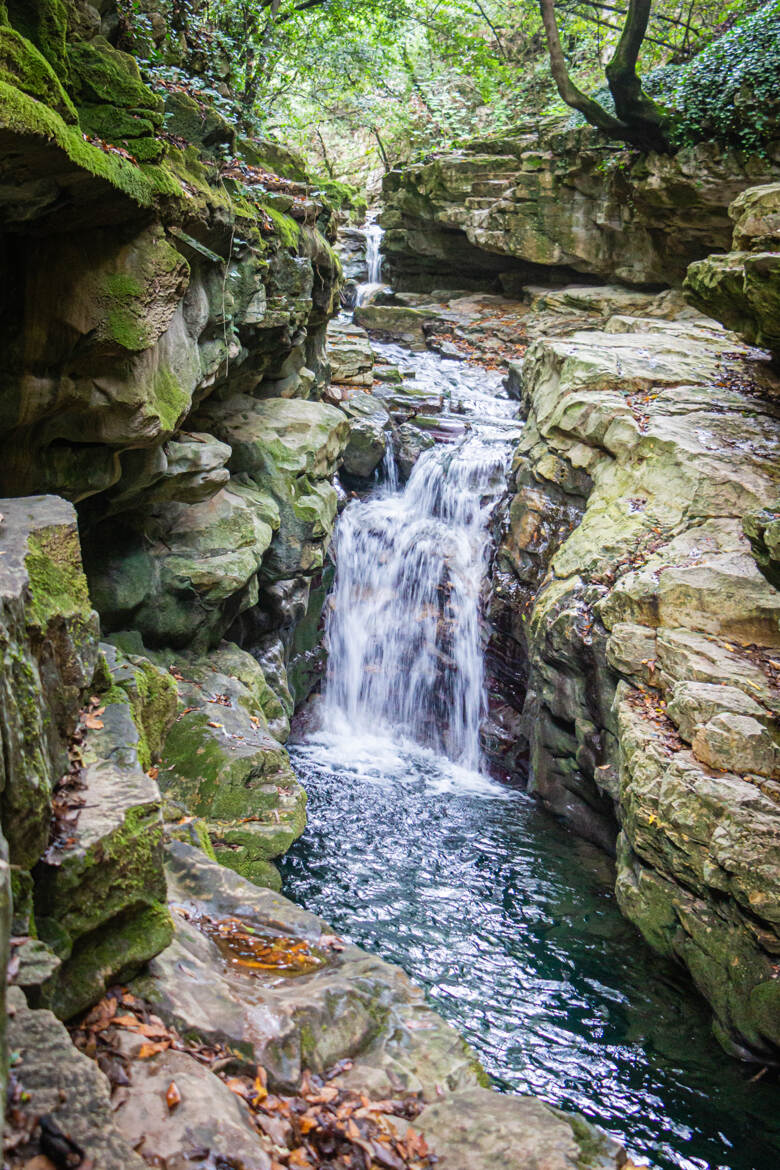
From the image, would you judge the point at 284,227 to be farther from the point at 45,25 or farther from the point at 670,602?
the point at 670,602

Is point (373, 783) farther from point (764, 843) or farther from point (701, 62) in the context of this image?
point (701, 62)

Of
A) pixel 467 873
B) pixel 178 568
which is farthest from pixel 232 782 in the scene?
pixel 467 873

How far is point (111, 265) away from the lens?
5.24 meters

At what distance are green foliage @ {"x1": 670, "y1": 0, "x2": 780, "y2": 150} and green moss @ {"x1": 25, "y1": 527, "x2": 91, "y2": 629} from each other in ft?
54.9

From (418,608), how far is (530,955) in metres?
6.90

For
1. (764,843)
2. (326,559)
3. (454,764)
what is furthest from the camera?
(326,559)

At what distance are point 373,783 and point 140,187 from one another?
7.81 m

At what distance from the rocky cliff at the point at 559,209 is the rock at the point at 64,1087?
18.3 metres

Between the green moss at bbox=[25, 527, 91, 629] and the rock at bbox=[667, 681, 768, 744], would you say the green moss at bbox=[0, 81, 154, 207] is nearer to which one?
the green moss at bbox=[25, 527, 91, 629]

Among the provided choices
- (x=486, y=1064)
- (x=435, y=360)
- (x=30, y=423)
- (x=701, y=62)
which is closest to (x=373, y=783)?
(x=486, y=1064)

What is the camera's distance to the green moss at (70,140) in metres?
3.63

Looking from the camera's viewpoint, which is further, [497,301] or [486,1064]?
[497,301]

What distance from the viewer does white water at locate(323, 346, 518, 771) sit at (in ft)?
40.5

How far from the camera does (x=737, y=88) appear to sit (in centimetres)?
1491
